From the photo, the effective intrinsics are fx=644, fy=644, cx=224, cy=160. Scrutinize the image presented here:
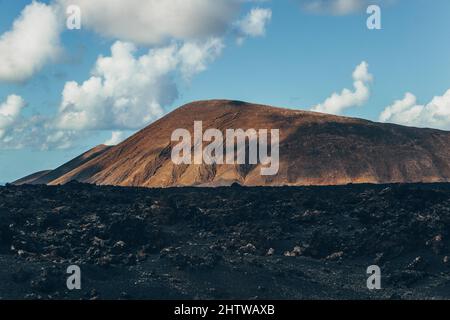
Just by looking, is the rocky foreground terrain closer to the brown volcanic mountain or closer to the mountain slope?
the brown volcanic mountain

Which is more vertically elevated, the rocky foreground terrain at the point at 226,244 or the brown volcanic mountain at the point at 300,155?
the brown volcanic mountain at the point at 300,155

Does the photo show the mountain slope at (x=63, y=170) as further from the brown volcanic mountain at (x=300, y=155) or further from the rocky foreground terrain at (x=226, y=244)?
the rocky foreground terrain at (x=226, y=244)

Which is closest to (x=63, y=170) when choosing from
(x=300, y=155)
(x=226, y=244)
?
(x=300, y=155)

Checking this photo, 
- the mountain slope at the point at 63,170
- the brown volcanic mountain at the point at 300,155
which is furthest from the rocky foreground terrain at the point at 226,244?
the mountain slope at the point at 63,170

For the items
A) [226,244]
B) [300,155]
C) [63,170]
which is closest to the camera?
[226,244]

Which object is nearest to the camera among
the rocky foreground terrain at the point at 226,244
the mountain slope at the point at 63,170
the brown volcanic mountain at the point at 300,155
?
the rocky foreground terrain at the point at 226,244

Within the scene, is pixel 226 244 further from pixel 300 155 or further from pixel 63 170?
pixel 63 170

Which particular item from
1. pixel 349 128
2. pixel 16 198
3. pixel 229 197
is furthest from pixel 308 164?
pixel 16 198
